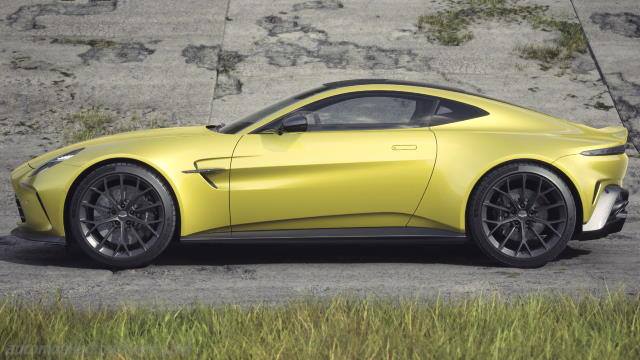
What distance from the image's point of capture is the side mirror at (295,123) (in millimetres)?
7008

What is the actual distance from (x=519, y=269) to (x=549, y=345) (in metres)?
2.44

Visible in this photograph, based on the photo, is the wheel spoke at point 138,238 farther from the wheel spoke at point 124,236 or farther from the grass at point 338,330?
the grass at point 338,330

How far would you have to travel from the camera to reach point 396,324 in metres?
4.99

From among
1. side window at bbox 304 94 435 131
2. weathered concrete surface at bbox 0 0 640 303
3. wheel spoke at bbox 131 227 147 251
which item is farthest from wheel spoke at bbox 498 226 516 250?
wheel spoke at bbox 131 227 147 251

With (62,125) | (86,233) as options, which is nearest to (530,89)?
(62,125)

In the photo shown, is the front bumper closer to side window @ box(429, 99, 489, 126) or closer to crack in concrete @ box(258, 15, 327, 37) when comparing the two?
side window @ box(429, 99, 489, 126)

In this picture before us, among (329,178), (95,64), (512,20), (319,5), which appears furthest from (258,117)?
(512,20)

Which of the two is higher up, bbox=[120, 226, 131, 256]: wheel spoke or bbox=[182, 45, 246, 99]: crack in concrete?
bbox=[120, 226, 131, 256]: wheel spoke

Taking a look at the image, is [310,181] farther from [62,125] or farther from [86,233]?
[62,125]

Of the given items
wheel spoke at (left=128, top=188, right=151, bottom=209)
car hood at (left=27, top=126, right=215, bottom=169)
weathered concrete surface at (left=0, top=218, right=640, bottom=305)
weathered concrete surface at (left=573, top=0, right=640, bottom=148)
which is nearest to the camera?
weathered concrete surface at (left=0, top=218, right=640, bottom=305)

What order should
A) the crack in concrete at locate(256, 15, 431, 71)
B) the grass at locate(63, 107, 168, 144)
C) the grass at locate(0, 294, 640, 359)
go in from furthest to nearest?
1. the crack in concrete at locate(256, 15, 431, 71)
2. the grass at locate(63, 107, 168, 144)
3. the grass at locate(0, 294, 640, 359)

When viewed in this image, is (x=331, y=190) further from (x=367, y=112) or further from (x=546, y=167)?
(x=546, y=167)

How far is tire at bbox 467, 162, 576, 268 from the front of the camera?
6992 mm

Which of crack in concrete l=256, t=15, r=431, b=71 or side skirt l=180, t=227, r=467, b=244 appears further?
crack in concrete l=256, t=15, r=431, b=71
